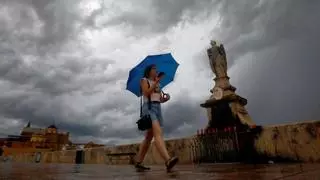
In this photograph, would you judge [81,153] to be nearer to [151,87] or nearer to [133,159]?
[133,159]

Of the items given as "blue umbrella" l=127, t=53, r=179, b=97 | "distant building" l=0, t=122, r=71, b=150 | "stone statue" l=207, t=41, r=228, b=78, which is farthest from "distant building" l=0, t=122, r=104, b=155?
"blue umbrella" l=127, t=53, r=179, b=97

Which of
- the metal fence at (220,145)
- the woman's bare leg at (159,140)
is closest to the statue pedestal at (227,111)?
the metal fence at (220,145)

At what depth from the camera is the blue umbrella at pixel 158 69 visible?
210 inches

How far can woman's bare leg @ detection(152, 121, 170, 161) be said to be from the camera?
4.43m

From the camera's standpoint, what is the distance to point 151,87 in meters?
4.57

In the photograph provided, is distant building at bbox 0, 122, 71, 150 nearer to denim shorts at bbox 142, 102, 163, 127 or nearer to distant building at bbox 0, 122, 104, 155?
distant building at bbox 0, 122, 104, 155

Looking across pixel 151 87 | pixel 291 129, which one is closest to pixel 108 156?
pixel 291 129

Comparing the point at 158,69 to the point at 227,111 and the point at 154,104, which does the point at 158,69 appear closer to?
the point at 154,104

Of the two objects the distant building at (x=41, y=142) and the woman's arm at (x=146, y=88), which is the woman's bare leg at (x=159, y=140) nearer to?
the woman's arm at (x=146, y=88)

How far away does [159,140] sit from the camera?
14.7 ft

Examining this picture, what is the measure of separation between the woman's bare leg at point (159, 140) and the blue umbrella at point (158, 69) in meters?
0.94

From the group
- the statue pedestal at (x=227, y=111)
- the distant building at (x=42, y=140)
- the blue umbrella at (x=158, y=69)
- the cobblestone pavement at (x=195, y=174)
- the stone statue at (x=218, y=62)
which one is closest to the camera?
the cobblestone pavement at (x=195, y=174)

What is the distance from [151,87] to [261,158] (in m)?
4.00

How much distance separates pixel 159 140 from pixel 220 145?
4092mm
